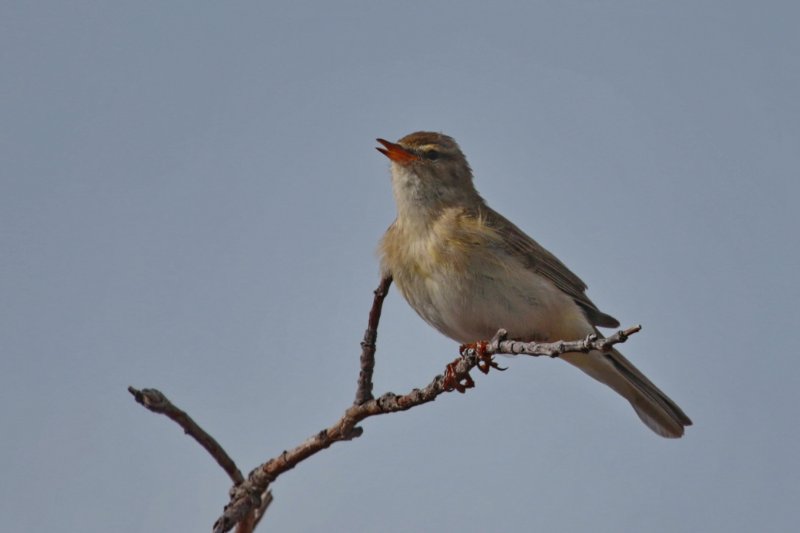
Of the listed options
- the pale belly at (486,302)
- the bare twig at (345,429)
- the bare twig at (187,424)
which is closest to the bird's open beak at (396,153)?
the pale belly at (486,302)

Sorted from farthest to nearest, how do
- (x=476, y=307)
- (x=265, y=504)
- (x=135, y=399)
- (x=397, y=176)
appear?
(x=397, y=176) → (x=476, y=307) → (x=265, y=504) → (x=135, y=399)

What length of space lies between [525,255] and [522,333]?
24.4 inches

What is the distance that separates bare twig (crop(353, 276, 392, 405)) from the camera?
184 inches

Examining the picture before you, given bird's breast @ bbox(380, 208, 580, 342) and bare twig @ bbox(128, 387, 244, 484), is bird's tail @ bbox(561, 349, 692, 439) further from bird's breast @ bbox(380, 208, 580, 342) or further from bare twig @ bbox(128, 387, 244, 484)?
bare twig @ bbox(128, 387, 244, 484)

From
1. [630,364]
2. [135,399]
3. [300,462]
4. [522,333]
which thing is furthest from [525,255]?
[135,399]

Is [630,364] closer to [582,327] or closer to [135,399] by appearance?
[582,327]

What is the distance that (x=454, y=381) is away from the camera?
4.58 metres

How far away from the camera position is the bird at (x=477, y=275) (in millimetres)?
6379

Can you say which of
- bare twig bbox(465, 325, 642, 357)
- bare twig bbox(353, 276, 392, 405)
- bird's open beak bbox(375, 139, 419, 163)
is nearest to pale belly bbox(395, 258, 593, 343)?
bird's open beak bbox(375, 139, 419, 163)

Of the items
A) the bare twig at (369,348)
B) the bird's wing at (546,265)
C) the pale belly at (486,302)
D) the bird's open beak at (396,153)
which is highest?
the bird's open beak at (396,153)

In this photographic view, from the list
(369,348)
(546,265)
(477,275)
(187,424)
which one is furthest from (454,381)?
(546,265)

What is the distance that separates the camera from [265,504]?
4.34 meters

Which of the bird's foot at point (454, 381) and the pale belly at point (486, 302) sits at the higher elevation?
the pale belly at point (486, 302)

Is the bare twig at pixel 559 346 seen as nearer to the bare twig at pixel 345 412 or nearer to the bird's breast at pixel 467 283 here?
the bare twig at pixel 345 412
